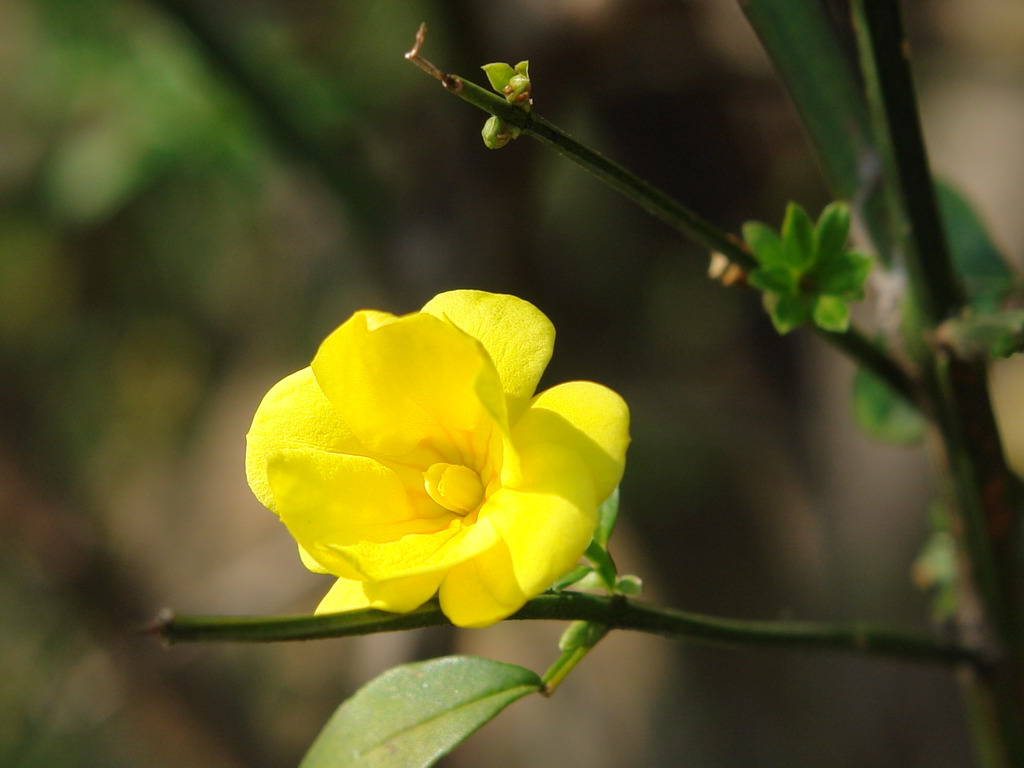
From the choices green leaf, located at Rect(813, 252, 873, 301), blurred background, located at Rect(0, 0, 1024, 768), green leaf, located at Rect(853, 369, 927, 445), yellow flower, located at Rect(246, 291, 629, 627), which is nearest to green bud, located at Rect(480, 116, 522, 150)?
yellow flower, located at Rect(246, 291, 629, 627)

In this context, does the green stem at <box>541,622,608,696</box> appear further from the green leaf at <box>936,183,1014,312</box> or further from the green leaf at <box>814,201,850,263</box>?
the green leaf at <box>936,183,1014,312</box>

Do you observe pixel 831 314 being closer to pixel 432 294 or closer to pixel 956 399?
pixel 956 399

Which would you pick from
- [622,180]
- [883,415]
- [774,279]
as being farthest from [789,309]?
[883,415]

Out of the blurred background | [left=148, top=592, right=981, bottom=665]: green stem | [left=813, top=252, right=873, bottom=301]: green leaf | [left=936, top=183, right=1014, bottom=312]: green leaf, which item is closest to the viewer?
[left=148, top=592, right=981, bottom=665]: green stem

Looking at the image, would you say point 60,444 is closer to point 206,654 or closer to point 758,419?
point 206,654

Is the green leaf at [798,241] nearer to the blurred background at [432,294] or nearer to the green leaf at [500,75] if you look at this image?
the green leaf at [500,75]

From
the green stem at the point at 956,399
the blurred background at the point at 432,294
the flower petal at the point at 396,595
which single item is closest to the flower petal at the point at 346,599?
the flower petal at the point at 396,595

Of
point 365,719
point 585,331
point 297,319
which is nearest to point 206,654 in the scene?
point 297,319
